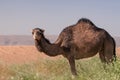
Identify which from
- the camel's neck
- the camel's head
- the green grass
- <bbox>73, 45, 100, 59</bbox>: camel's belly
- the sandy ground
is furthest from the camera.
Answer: the sandy ground

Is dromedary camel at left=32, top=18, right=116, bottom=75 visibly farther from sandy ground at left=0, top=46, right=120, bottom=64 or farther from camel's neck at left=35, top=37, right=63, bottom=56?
sandy ground at left=0, top=46, right=120, bottom=64

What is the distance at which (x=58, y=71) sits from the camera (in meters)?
16.7

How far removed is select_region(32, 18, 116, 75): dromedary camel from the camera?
15.1 meters

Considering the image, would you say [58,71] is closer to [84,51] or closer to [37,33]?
[84,51]

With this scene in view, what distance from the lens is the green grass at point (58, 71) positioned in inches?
400

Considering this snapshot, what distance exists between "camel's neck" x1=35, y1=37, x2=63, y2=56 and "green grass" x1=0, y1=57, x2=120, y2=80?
0.68m

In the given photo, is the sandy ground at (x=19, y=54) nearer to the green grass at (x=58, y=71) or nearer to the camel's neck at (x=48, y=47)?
the green grass at (x=58, y=71)

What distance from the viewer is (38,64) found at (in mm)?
18109

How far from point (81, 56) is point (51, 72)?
5.66 ft

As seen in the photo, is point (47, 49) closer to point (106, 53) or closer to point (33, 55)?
point (106, 53)

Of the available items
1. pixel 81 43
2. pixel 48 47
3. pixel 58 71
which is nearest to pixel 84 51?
pixel 81 43

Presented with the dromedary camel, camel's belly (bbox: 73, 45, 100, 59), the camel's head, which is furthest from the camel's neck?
camel's belly (bbox: 73, 45, 100, 59)

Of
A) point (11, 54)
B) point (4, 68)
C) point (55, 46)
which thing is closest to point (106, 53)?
point (55, 46)

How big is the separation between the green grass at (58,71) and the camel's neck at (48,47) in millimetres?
681
